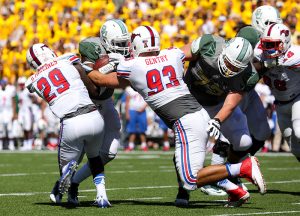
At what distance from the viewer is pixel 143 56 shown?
722 centimetres

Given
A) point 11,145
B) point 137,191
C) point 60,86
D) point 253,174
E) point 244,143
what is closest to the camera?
point 253,174

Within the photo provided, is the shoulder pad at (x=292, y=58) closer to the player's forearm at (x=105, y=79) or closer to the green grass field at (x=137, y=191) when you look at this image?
the green grass field at (x=137, y=191)

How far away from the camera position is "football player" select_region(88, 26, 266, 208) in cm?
711

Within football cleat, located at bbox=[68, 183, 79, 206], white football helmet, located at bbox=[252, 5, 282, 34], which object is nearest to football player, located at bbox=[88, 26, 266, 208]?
football cleat, located at bbox=[68, 183, 79, 206]

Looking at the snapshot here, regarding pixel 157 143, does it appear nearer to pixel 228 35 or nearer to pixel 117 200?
pixel 228 35

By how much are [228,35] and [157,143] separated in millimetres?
3037

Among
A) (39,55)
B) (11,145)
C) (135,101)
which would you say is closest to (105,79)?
(39,55)

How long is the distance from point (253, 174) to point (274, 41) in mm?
1981

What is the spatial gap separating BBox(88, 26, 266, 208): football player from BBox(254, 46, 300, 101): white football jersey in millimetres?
1609

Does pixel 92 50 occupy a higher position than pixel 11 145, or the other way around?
pixel 92 50

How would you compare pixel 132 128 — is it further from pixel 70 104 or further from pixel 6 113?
pixel 70 104

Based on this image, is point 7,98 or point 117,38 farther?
point 7,98

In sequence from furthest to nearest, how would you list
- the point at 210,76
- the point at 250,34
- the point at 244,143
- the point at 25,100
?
the point at 25,100, the point at 250,34, the point at 244,143, the point at 210,76

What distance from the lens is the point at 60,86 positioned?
24.3 ft
